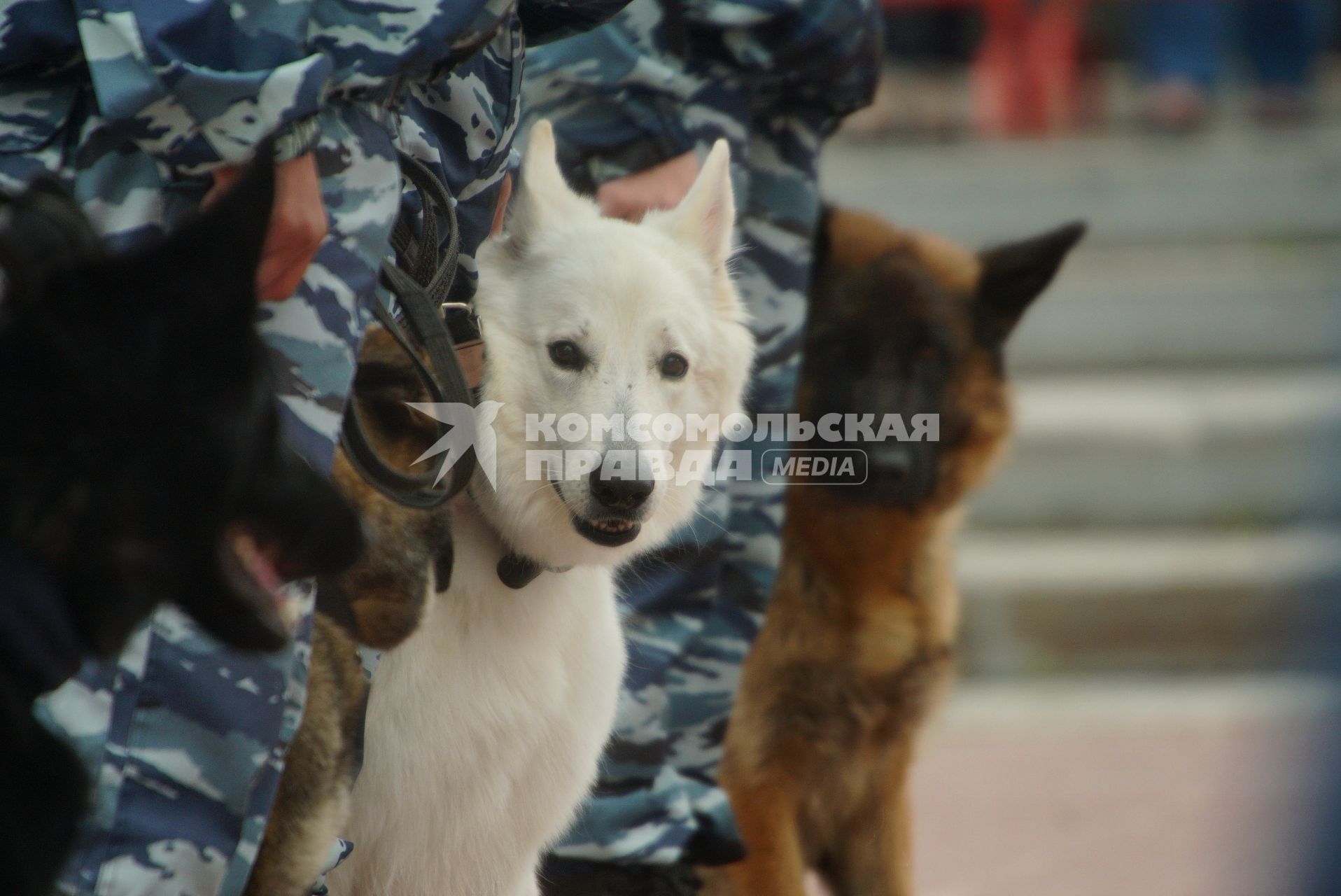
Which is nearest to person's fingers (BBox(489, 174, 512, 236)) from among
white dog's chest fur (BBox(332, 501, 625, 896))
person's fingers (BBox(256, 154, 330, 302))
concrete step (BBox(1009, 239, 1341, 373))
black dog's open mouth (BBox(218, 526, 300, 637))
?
white dog's chest fur (BBox(332, 501, 625, 896))

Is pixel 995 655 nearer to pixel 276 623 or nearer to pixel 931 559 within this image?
pixel 931 559

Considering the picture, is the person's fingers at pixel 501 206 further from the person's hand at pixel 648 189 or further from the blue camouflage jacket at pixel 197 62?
the blue camouflage jacket at pixel 197 62

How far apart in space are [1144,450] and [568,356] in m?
4.15

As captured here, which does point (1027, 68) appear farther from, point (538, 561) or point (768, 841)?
point (538, 561)

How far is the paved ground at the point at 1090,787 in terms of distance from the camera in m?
3.61

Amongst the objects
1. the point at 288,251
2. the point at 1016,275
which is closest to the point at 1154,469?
the point at 1016,275

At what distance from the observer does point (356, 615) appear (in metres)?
1.94

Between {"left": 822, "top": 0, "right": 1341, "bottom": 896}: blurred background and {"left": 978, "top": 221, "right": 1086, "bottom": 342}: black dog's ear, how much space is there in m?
0.82

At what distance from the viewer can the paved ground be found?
142 inches

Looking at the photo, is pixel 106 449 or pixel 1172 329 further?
pixel 1172 329

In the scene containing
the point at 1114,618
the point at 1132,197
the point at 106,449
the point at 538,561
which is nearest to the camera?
the point at 106,449

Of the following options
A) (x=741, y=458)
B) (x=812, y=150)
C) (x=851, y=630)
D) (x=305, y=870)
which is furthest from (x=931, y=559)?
(x=305, y=870)

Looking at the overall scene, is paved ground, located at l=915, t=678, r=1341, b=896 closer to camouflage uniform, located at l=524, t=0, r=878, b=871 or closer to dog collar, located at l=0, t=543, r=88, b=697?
camouflage uniform, located at l=524, t=0, r=878, b=871

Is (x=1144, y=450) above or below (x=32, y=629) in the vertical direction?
below
